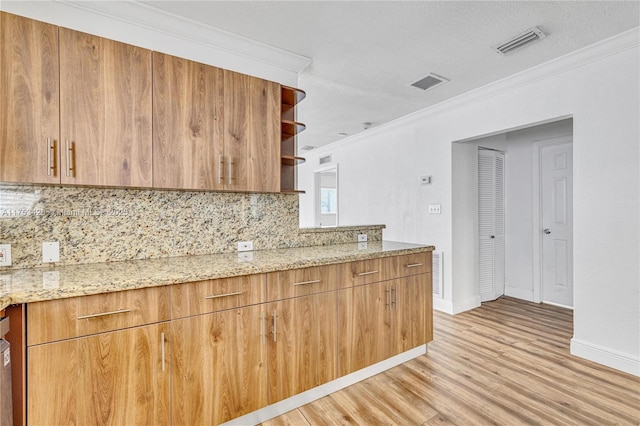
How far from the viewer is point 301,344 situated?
1.95 metres

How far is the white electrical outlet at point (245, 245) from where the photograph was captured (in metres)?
2.40

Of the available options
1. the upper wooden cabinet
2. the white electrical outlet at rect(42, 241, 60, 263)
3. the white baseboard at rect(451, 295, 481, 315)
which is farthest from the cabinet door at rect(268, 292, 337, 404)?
the white baseboard at rect(451, 295, 481, 315)

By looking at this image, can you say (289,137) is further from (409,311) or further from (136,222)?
(409,311)

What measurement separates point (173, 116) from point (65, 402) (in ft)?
5.00

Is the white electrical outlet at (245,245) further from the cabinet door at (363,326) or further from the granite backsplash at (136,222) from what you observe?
the cabinet door at (363,326)

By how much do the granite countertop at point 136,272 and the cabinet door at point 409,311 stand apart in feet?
1.34

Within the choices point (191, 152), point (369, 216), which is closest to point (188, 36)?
point (191, 152)

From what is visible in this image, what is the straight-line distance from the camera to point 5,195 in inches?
67.3

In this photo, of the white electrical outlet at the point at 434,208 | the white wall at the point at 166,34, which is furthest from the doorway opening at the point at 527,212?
the white wall at the point at 166,34

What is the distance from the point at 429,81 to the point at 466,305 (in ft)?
8.86

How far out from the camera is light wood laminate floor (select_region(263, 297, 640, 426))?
6.21 feet

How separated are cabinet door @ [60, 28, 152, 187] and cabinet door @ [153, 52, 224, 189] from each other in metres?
0.06

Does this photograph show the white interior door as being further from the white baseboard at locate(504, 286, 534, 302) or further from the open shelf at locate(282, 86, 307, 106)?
the open shelf at locate(282, 86, 307, 106)

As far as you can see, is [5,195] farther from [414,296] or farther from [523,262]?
[523,262]
